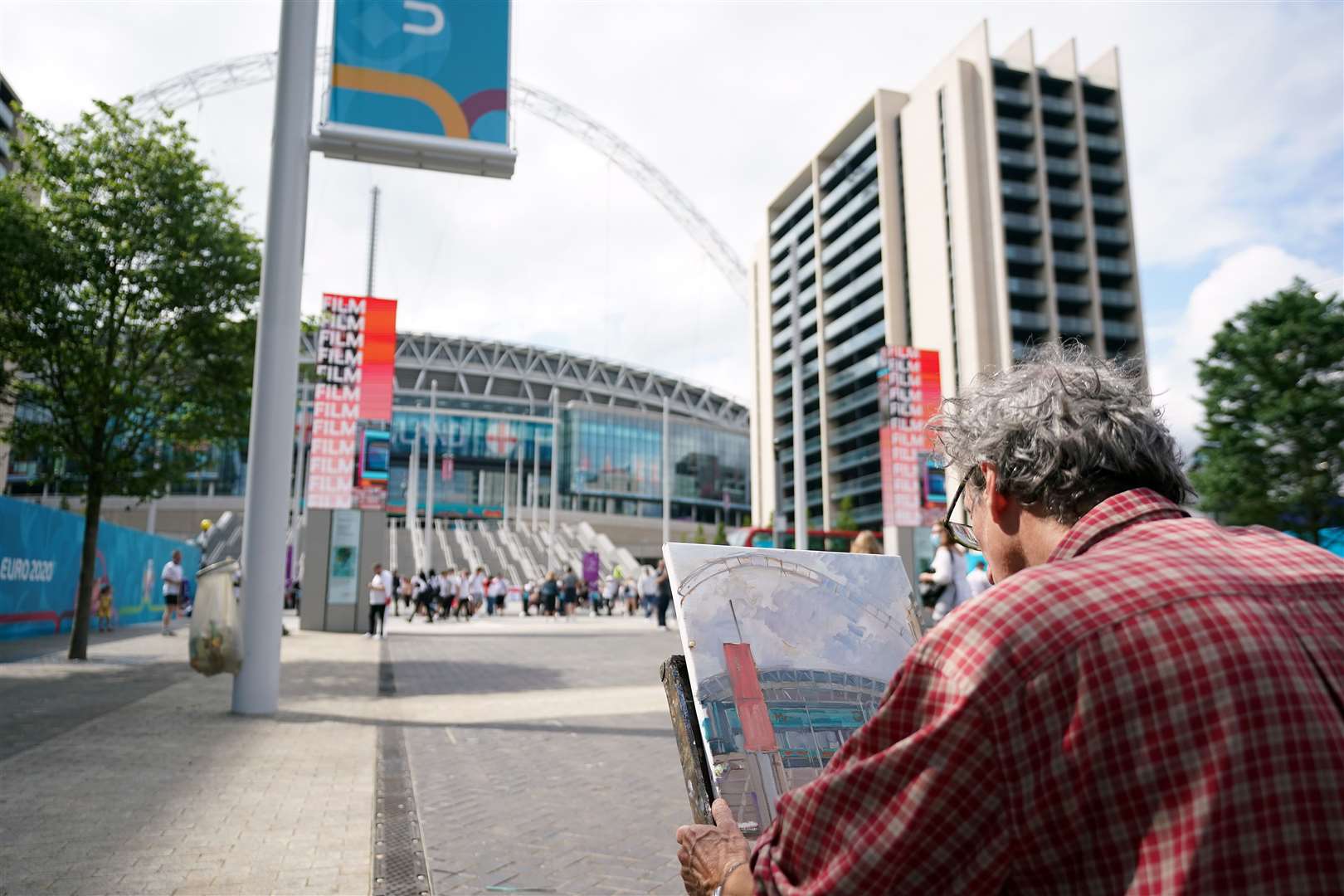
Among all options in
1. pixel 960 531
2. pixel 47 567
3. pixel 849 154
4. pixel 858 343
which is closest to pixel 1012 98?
pixel 849 154

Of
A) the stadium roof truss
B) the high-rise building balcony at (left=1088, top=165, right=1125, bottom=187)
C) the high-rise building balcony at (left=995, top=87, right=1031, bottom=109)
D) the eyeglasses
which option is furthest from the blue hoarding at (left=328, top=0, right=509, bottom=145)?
the stadium roof truss

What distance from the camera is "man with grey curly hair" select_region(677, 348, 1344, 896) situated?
3.56ft

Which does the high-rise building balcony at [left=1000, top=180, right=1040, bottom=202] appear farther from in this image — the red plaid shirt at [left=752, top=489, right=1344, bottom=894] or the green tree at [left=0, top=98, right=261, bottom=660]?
the red plaid shirt at [left=752, top=489, right=1344, bottom=894]

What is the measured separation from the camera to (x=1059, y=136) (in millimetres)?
69938

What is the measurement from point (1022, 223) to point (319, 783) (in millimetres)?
70861

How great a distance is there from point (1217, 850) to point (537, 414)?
99142 mm

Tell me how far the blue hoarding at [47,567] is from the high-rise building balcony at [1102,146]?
2796 inches

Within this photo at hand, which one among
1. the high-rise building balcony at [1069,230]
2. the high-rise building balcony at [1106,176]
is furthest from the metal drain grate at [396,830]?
the high-rise building balcony at [1106,176]

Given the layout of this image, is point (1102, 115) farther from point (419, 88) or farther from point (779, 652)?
point (779, 652)

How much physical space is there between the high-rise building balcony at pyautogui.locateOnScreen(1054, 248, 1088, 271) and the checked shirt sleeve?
241ft

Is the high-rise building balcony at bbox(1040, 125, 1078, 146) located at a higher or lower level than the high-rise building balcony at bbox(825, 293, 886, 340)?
higher

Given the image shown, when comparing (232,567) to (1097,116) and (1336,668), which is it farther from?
(1097,116)

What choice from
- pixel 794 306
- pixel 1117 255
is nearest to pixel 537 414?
pixel 1117 255

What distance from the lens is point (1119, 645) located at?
1137 millimetres
